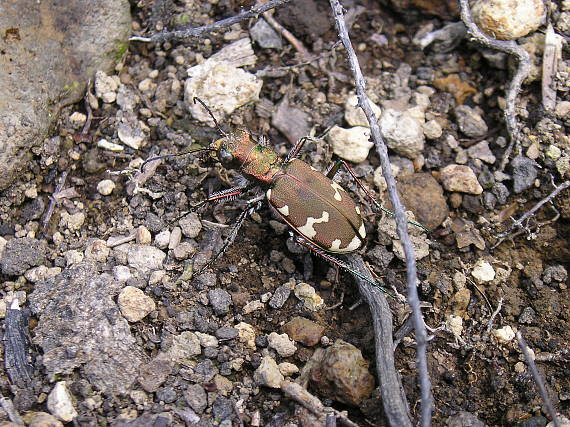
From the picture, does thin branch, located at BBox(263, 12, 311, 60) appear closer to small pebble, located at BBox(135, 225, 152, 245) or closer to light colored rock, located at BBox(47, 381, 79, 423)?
small pebble, located at BBox(135, 225, 152, 245)

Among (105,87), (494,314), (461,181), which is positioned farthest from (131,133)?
(494,314)

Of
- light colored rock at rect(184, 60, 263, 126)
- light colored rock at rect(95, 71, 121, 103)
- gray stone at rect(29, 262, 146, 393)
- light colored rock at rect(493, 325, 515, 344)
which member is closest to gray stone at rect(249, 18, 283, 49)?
light colored rock at rect(184, 60, 263, 126)

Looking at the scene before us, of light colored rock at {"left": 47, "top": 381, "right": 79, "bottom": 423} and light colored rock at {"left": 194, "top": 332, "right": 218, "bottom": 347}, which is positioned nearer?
light colored rock at {"left": 47, "top": 381, "right": 79, "bottom": 423}

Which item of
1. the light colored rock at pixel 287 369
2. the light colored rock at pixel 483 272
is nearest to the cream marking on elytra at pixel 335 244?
the light colored rock at pixel 287 369

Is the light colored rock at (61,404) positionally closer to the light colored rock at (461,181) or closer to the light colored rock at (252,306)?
the light colored rock at (252,306)

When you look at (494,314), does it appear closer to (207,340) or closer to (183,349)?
(207,340)

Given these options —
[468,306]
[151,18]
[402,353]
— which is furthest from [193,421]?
[151,18]

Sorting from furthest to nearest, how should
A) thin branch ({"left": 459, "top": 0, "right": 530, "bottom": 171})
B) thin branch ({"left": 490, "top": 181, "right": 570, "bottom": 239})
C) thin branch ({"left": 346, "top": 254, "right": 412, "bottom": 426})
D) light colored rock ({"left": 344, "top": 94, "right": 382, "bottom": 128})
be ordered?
light colored rock ({"left": 344, "top": 94, "right": 382, "bottom": 128}) → thin branch ({"left": 459, "top": 0, "right": 530, "bottom": 171}) → thin branch ({"left": 490, "top": 181, "right": 570, "bottom": 239}) → thin branch ({"left": 346, "top": 254, "right": 412, "bottom": 426})

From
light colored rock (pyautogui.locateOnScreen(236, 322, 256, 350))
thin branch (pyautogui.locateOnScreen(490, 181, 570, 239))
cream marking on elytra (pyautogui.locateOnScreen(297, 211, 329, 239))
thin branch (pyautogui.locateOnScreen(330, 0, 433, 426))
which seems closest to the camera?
thin branch (pyautogui.locateOnScreen(330, 0, 433, 426))
